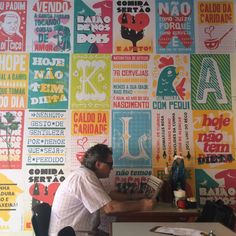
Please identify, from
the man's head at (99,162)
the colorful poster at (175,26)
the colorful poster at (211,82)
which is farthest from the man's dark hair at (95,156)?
the colorful poster at (175,26)

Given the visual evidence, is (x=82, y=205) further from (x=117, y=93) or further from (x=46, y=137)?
(x=117, y=93)

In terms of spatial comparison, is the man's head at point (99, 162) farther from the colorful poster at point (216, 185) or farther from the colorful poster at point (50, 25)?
the colorful poster at point (50, 25)

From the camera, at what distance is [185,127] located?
2.69 metres

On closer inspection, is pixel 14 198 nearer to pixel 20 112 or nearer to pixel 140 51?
pixel 20 112

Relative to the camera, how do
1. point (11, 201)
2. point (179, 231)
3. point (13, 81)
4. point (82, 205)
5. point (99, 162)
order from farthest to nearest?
1. point (13, 81)
2. point (11, 201)
3. point (99, 162)
4. point (82, 205)
5. point (179, 231)

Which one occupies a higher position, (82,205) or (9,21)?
(9,21)

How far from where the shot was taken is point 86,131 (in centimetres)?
267

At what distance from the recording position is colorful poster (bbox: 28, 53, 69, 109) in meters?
2.69

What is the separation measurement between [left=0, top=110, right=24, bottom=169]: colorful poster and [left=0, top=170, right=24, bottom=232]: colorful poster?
8cm

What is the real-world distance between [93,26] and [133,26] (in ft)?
1.18

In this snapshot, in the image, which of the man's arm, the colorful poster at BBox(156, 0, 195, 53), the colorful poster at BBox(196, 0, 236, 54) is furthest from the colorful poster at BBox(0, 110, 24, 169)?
the colorful poster at BBox(196, 0, 236, 54)

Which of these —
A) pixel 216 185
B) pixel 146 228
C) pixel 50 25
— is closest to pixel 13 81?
pixel 50 25

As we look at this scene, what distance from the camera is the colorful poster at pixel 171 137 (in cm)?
266

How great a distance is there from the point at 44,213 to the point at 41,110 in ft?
3.21
